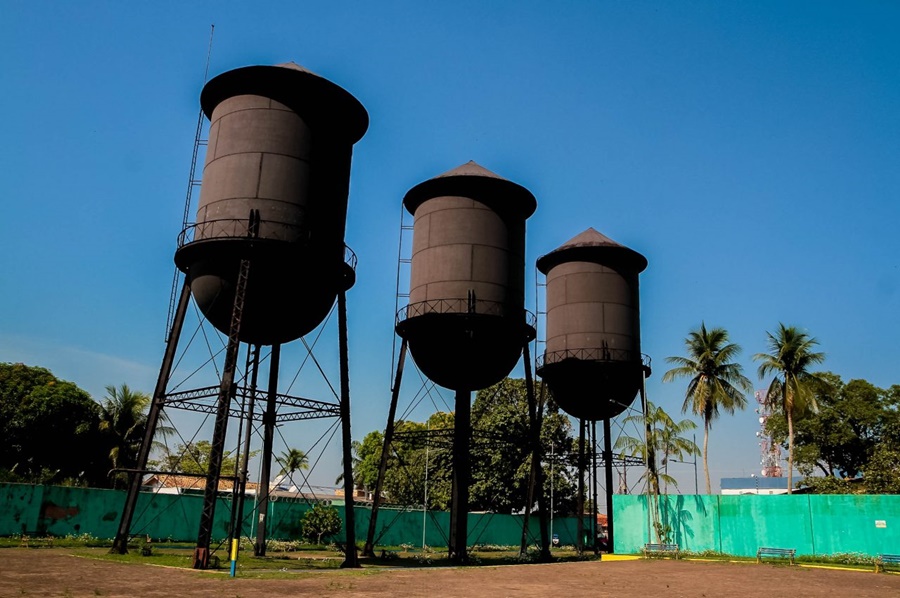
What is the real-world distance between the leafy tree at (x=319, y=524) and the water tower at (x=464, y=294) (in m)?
8.39

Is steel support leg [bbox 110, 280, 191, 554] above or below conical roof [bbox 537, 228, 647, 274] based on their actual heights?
below

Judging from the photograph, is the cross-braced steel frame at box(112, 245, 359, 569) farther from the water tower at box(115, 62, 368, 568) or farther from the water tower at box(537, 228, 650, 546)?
the water tower at box(537, 228, 650, 546)

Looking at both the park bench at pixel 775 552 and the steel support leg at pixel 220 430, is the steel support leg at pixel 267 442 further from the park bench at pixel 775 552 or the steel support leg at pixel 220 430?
the park bench at pixel 775 552

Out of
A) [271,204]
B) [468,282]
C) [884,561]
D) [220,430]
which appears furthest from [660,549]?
[271,204]

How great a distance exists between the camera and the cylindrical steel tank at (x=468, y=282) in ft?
86.2

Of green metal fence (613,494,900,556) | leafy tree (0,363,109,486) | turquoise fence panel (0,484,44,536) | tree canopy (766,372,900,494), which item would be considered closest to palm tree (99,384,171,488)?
leafy tree (0,363,109,486)

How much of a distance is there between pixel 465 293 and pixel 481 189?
4.12 metres

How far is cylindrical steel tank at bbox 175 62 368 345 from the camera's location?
20.4 meters

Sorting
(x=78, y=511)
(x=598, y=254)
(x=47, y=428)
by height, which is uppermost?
(x=598, y=254)

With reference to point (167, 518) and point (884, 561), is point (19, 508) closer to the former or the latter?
point (167, 518)

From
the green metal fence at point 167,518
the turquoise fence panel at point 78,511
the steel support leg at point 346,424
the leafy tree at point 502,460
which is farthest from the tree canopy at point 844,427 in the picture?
the turquoise fence panel at point 78,511

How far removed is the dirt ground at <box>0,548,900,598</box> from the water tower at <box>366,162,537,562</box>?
22.8 ft

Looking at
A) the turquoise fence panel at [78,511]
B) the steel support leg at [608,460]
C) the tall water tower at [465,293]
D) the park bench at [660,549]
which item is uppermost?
the tall water tower at [465,293]

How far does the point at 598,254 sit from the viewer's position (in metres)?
32.5
